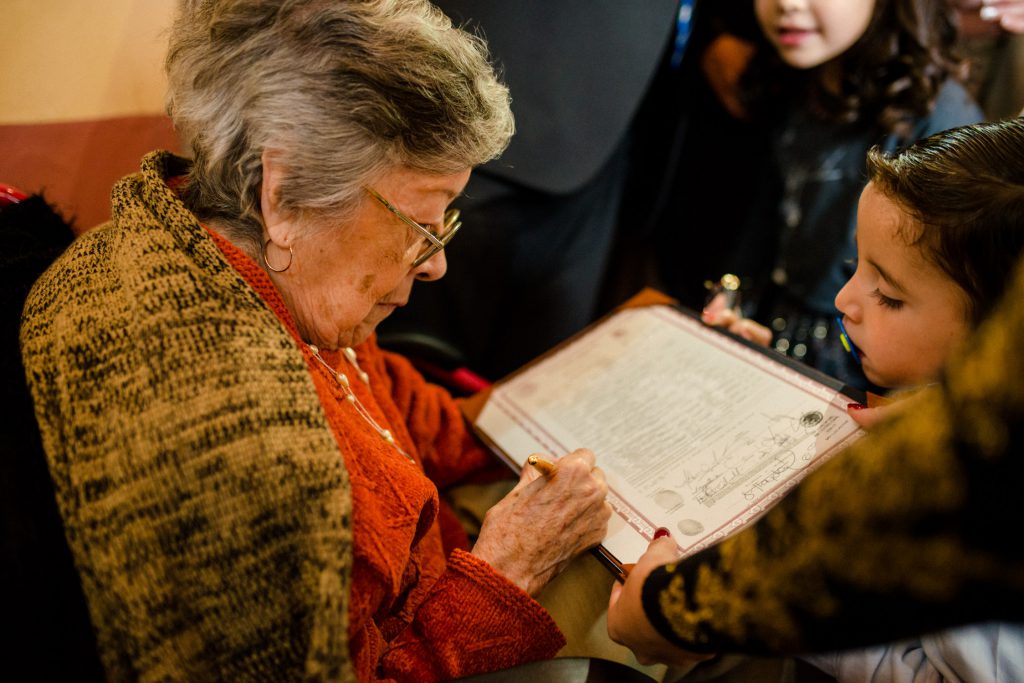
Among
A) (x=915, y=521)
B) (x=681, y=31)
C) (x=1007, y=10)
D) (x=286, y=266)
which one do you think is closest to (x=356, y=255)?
(x=286, y=266)

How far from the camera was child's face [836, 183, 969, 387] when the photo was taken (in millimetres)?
849

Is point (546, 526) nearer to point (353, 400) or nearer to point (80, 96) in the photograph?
point (353, 400)

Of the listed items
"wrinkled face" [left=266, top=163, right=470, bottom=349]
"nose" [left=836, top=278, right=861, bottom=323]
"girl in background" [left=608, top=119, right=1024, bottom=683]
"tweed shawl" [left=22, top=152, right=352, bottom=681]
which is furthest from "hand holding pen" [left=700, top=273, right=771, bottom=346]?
"tweed shawl" [left=22, top=152, right=352, bottom=681]

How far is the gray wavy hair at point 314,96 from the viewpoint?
760mm

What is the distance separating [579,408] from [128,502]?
70cm

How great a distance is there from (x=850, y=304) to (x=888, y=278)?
0.08 metres

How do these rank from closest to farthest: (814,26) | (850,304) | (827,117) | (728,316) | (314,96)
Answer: (314,96), (850,304), (728,316), (814,26), (827,117)

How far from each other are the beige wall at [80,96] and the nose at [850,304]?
1.13 m

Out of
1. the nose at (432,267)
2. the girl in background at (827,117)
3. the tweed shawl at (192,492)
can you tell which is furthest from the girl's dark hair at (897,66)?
the tweed shawl at (192,492)

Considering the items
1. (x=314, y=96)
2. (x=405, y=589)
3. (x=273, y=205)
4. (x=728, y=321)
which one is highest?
(x=314, y=96)

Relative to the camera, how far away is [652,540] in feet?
2.89

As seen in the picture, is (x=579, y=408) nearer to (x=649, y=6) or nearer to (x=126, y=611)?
(x=126, y=611)

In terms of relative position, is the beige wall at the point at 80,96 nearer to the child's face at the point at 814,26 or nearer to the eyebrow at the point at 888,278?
the eyebrow at the point at 888,278

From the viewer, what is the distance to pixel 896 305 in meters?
0.90
